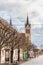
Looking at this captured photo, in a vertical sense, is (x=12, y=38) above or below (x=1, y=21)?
below

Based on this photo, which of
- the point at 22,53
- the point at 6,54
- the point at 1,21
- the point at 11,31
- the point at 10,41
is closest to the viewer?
the point at 10,41

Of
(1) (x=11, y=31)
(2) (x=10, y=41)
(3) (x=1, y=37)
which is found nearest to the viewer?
(3) (x=1, y=37)

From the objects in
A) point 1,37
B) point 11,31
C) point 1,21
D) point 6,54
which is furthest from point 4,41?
point 6,54

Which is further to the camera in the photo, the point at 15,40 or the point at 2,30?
the point at 15,40

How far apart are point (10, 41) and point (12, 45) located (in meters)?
2.51

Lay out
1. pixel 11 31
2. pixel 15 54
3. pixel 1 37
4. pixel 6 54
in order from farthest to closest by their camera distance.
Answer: pixel 15 54 → pixel 6 54 → pixel 11 31 → pixel 1 37

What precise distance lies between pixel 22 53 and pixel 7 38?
67.8 ft

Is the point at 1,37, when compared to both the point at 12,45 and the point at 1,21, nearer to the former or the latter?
the point at 12,45

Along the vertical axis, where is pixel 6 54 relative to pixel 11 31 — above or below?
below

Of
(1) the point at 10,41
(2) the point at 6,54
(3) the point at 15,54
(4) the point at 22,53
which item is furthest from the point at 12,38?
(4) the point at 22,53

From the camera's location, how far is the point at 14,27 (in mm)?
32875

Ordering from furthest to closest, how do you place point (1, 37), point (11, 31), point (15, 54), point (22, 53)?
point (22, 53), point (15, 54), point (11, 31), point (1, 37)

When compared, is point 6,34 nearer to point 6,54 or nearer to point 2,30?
point 2,30

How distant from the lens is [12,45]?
31938 mm
